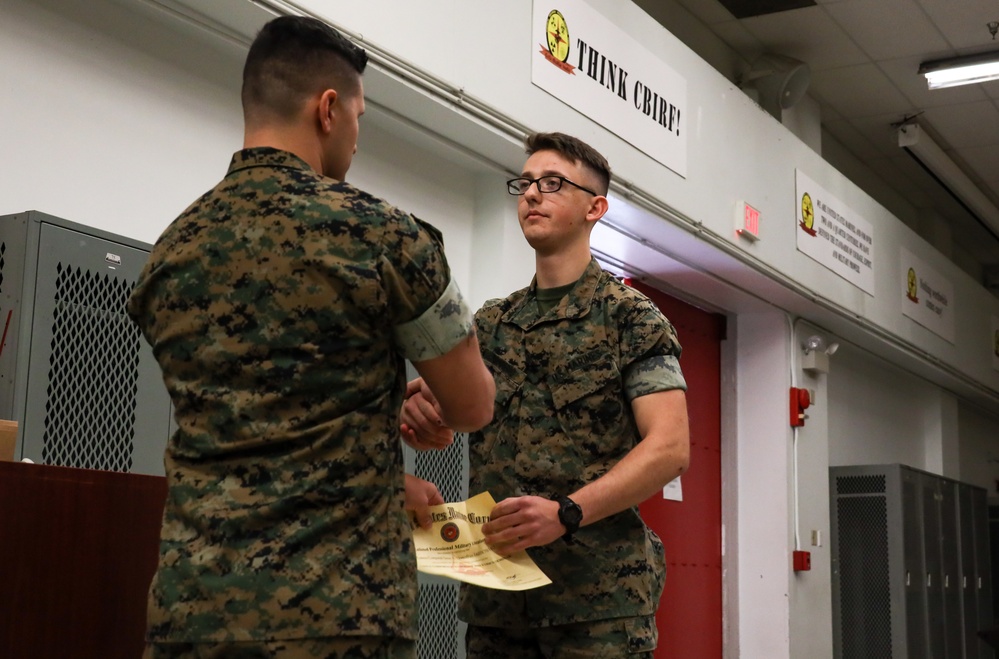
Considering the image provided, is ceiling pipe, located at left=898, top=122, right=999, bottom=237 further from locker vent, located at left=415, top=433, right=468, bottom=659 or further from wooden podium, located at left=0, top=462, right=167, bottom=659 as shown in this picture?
wooden podium, located at left=0, top=462, right=167, bottom=659

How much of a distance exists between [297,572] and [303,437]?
0.53ft

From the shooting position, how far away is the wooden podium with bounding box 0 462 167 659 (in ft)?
5.52

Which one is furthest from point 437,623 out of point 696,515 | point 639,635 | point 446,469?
point 696,515

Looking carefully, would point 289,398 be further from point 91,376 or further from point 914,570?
point 914,570

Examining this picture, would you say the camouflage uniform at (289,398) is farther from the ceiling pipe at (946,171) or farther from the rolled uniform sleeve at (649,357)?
the ceiling pipe at (946,171)

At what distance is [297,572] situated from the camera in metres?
1.27

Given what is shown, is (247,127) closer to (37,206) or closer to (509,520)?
(509,520)

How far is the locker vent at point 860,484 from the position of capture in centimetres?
712

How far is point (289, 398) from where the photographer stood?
1326mm

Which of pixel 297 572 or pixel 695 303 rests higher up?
pixel 695 303

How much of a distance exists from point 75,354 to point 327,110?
1.26 metres

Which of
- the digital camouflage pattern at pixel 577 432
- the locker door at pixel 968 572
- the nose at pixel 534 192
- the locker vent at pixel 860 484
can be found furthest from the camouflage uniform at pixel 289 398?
the locker door at pixel 968 572

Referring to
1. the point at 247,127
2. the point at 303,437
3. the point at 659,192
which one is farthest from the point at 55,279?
the point at 659,192

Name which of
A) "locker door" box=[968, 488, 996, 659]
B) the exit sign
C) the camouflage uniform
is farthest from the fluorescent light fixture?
the camouflage uniform
